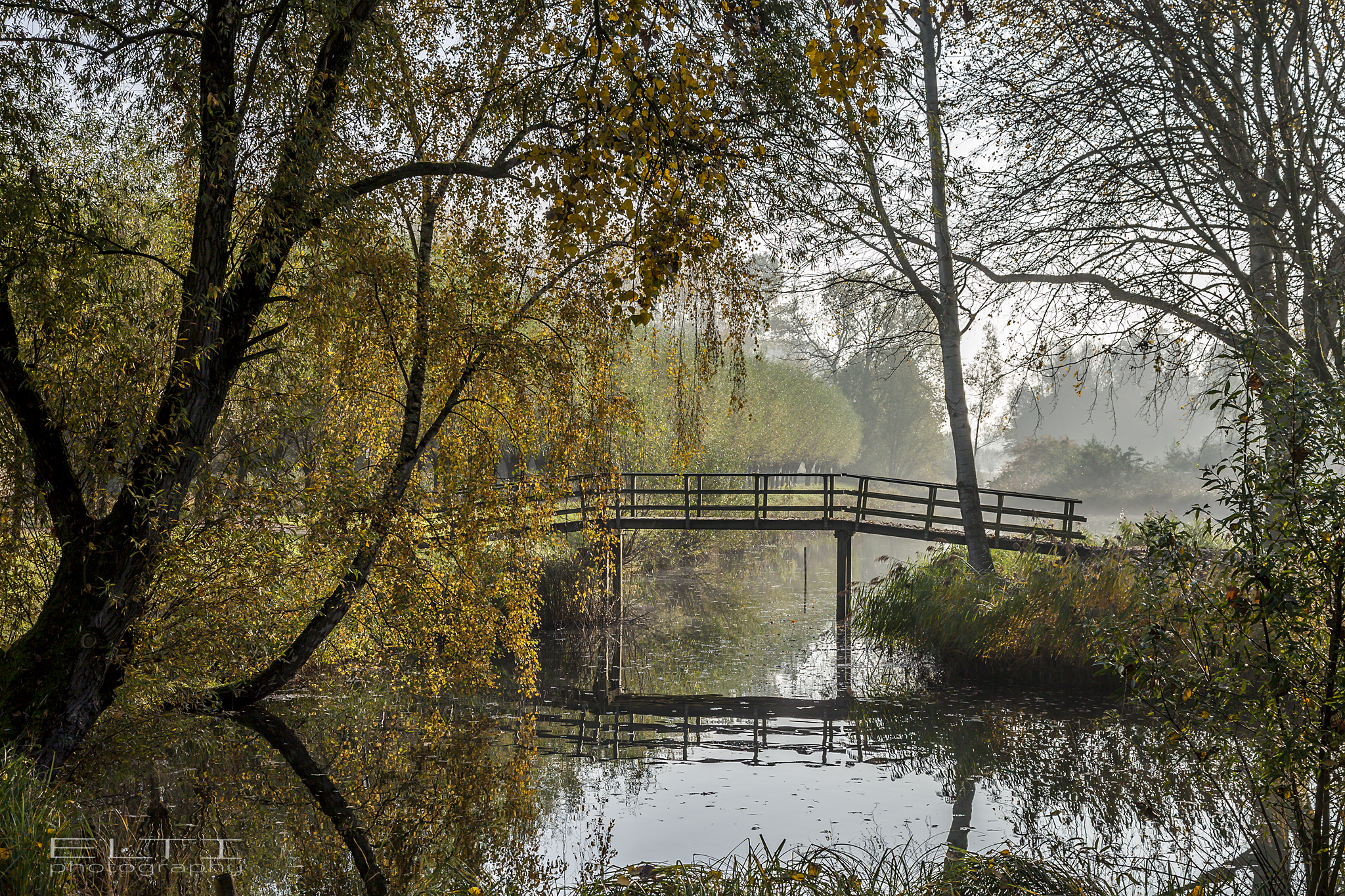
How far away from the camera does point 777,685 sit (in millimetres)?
12234

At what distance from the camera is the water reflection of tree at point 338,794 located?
6.03 m

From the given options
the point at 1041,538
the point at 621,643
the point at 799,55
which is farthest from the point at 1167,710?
the point at 621,643

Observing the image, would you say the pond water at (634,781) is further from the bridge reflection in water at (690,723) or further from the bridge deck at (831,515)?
the bridge deck at (831,515)

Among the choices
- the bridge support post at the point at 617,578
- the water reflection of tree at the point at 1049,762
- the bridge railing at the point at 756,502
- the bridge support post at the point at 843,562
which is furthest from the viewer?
the bridge support post at the point at 843,562

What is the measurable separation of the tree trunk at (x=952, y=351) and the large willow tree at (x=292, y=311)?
6.28 metres

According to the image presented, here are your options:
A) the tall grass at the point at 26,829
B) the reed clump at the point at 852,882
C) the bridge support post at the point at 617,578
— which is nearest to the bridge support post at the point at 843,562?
the bridge support post at the point at 617,578

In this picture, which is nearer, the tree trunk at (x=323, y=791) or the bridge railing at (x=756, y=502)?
the tree trunk at (x=323, y=791)

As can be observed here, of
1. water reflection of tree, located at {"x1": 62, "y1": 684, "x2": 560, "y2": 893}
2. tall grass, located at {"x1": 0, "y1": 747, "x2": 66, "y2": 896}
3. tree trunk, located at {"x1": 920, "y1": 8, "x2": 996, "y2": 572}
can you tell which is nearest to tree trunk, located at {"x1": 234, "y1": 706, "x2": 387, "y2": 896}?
water reflection of tree, located at {"x1": 62, "y1": 684, "x2": 560, "y2": 893}

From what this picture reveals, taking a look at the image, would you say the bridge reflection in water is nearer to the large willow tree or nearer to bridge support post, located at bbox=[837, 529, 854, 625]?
the large willow tree

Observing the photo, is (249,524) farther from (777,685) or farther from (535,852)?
(777,685)

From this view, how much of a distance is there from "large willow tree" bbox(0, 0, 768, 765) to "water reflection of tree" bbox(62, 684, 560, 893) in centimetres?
65

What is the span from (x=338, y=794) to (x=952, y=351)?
9.53 m

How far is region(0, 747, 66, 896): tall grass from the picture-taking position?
3.98m

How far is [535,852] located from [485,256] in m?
4.61
